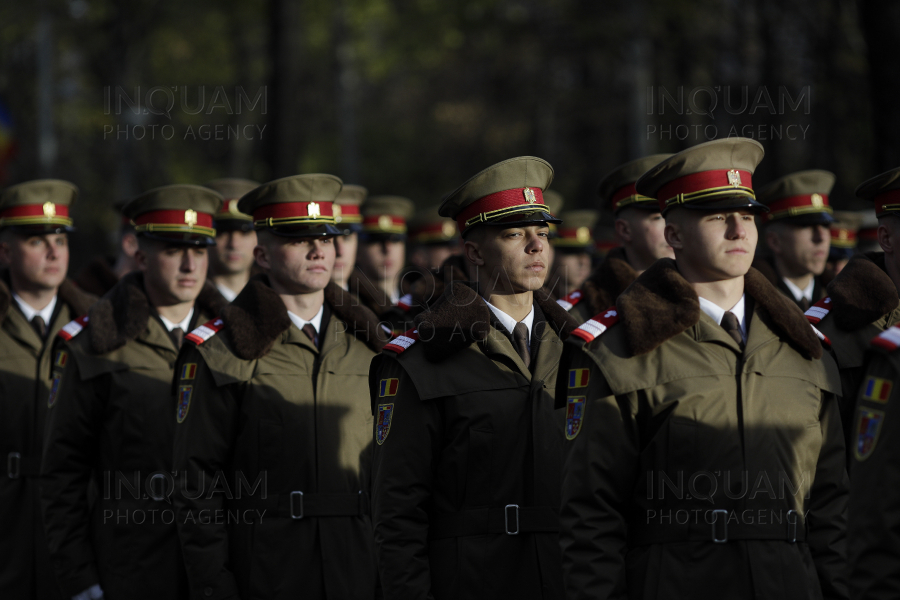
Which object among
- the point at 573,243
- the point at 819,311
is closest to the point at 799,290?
the point at 819,311

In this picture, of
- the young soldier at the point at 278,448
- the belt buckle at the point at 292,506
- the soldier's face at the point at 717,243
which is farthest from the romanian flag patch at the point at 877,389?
the belt buckle at the point at 292,506

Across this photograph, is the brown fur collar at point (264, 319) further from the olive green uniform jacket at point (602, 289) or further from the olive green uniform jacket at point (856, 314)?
the olive green uniform jacket at point (856, 314)

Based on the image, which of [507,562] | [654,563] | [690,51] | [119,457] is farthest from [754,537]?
[690,51]

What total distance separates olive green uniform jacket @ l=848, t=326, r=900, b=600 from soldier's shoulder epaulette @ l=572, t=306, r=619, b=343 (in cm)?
95

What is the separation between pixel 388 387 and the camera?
454cm

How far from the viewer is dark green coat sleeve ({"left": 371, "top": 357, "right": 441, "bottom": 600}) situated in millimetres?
4266

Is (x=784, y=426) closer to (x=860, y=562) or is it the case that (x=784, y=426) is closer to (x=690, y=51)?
(x=860, y=562)

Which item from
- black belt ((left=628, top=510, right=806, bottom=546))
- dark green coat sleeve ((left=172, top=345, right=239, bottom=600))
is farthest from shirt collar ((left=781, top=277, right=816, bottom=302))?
dark green coat sleeve ((left=172, top=345, right=239, bottom=600))

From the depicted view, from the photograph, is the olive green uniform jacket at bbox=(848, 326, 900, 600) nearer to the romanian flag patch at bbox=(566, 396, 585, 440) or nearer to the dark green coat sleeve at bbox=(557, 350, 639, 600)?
the dark green coat sleeve at bbox=(557, 350, 639, 600)

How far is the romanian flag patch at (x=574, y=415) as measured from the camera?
398 cm

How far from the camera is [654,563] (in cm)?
385

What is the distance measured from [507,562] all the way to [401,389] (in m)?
0.81

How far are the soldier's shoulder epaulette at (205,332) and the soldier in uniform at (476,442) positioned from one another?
3.61 feet

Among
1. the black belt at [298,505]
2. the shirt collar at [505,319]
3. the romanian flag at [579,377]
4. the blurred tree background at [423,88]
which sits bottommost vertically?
the black belt at [298,505]
